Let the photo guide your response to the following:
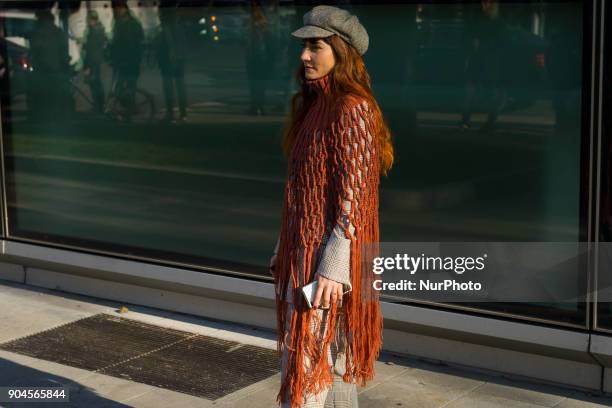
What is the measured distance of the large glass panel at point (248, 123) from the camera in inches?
219

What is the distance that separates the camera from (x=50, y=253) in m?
7.53

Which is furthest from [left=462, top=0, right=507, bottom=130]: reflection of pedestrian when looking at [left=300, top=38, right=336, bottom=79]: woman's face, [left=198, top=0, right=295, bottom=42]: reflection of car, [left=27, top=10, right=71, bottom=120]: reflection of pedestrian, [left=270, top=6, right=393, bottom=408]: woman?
[left=27, top=10, right=71, bottom=120]: reflection of pedestrian

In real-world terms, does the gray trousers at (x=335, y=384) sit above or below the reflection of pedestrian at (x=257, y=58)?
below

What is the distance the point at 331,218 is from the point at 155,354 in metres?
2.48

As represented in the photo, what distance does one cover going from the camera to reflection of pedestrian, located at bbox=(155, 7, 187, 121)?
7070mm

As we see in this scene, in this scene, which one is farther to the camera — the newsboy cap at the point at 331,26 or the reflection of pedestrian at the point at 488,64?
the reflection of pedestrian at the point at 488,64

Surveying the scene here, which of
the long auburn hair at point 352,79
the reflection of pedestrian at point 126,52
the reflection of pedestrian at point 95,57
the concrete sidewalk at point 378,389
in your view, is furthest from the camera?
the reflection of pedestrian at point 95,57

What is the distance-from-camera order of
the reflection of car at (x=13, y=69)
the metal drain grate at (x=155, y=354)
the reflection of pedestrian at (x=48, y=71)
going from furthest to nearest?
the reflection of car at (x=13, y=69)
the reflection of pedestrian at (x=48, y=71)
the metal drain grate at (x=155, y=354)

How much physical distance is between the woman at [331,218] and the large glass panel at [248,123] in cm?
167

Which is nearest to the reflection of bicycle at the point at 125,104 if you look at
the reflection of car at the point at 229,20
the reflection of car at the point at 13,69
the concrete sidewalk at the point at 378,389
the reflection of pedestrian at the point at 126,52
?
the reflection of pedestrian at the point at 126,52

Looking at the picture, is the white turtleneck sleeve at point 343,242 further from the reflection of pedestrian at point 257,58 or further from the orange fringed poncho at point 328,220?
the reflection of pedestrian at point 257,58

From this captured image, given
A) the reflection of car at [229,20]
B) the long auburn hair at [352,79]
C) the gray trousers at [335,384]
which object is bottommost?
the gray trousers at [335,384]

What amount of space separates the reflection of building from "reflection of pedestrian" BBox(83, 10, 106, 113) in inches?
5.0

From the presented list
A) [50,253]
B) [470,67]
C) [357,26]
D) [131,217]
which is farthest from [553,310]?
[50,253]
